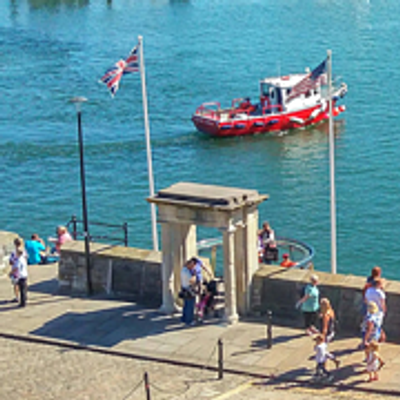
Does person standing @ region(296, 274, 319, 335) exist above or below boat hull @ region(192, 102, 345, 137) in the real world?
below

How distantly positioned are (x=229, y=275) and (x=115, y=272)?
346 centimetres

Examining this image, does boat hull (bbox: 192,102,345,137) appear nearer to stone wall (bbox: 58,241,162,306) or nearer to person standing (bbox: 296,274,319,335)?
stone wall (bbox: 58,241,162,306)

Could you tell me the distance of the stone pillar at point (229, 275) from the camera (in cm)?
1902

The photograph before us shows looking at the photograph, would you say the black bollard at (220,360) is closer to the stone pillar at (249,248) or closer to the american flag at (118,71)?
the stone pillar at (249,248)

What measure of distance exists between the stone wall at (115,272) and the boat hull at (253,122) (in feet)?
122

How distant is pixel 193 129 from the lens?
61500 millimetres

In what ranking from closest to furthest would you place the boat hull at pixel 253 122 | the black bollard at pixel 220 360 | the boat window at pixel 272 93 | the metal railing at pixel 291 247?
the black bollard at pixel 220 360 < the metal railing at pixel 291 247 < the boat hull at pixel 253 122 < the boat window at pixel 272 93

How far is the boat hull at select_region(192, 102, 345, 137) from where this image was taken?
5922 centimetres

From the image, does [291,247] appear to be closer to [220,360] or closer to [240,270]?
[240,270]

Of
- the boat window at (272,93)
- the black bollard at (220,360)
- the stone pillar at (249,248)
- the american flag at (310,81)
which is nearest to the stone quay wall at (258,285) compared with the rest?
the stone pillar at (249,248)

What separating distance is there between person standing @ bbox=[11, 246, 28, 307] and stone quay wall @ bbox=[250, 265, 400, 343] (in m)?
4.93

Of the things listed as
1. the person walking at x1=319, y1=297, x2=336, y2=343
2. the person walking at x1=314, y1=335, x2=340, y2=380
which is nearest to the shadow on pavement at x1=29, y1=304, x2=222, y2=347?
the person walking at x1=319, y1=297, x2=336, y2=343

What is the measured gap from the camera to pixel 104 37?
9319cm

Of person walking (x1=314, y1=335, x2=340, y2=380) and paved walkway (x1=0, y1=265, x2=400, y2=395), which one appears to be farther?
paved walkway (x1=0, y1=265, x2=400, y2=395)
